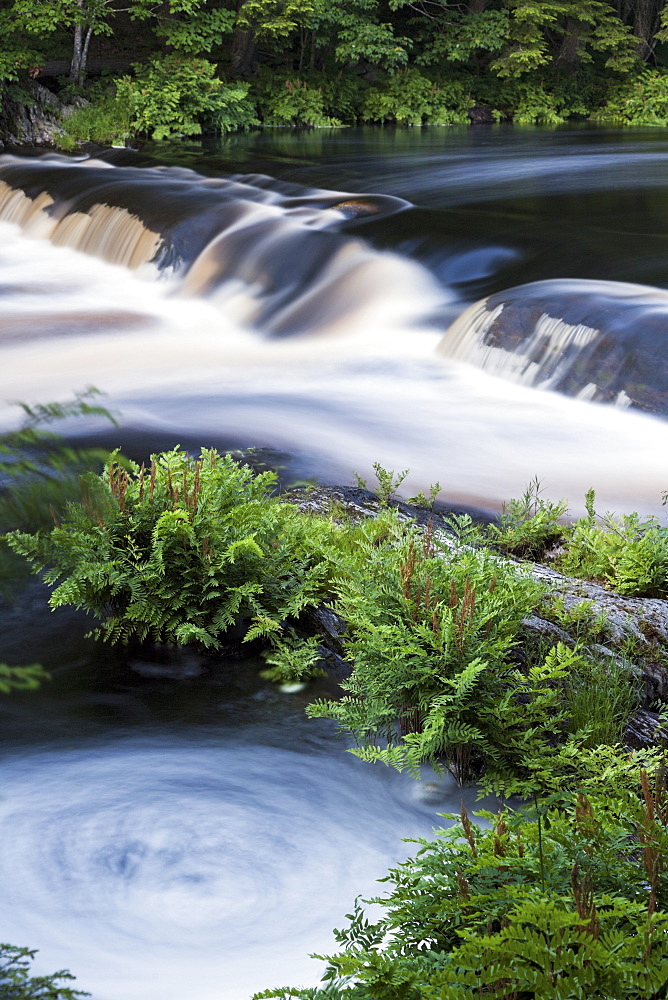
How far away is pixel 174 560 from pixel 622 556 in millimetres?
1988

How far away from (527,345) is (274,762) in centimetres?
522

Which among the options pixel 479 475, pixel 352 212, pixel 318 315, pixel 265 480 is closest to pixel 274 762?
pixel 265 480

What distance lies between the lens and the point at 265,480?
4750 millimetres

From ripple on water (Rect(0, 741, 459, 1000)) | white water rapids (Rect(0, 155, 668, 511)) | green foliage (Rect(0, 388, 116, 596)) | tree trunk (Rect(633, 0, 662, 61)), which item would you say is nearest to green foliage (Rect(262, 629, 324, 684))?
ripple on water (Rect(0, 741, 459, 1000))

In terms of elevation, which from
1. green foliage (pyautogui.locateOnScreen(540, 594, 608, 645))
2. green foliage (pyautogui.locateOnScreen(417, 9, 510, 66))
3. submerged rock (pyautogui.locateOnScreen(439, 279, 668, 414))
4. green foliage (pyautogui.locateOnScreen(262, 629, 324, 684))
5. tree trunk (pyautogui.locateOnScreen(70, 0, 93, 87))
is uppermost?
green foliage (pyautogui.locateOnScreen(417, 9, 510, 66))

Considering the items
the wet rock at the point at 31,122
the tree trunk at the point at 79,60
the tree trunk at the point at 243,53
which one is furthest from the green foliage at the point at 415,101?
the wet rock at the point at 31,122

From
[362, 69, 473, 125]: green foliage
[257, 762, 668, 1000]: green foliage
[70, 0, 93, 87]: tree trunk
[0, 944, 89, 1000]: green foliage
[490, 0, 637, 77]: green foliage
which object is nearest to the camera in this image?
[257, 762, 668, 1000]: green foliage

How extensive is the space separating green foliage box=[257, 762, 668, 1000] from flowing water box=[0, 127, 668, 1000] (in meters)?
0.72

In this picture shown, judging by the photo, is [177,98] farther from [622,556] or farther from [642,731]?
[642,731]

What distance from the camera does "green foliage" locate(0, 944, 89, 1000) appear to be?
2506mm

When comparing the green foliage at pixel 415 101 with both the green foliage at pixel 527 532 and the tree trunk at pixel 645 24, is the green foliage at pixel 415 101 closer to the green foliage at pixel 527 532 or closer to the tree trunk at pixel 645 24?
the tree trunk at pixel 645 24

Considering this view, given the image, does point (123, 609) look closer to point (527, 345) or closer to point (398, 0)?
point (527, 345)

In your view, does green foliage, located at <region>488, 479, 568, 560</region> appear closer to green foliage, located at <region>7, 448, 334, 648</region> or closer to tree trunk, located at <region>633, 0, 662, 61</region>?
green foliage, located at <region>7, 448, 334, 648</region>

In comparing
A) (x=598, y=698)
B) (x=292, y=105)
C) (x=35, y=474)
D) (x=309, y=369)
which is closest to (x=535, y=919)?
(x=598, y=698)
